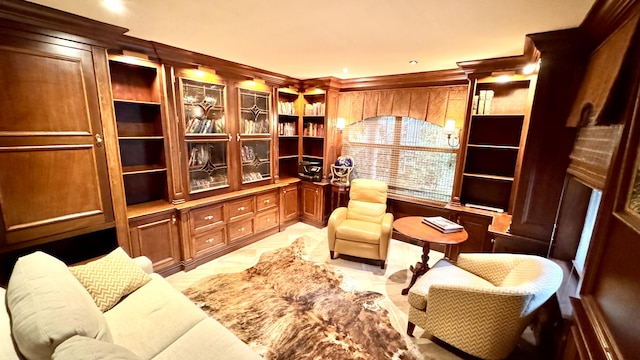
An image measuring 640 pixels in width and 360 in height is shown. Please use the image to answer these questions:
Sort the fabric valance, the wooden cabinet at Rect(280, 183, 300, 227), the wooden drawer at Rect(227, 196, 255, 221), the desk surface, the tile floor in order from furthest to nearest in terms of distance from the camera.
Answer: the wooden cabinet at Rect(280, 183, 300, 227), the wooden drawer at Rect(227, 196, 255, 221), the fabric valance, the desk surface, the tile floor

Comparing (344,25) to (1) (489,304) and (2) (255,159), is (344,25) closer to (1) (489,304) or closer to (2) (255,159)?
(1) (489,304)

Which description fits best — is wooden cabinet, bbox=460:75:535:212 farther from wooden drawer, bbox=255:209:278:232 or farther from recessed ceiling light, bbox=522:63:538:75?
wooden drawer, bbox=255:209:278:232

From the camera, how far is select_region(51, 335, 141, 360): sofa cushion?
0.98 m

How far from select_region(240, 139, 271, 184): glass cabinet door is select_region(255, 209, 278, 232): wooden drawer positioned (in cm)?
53

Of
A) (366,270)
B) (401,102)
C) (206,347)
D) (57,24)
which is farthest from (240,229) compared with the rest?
(401,102)

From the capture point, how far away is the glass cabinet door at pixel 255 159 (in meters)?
3.73

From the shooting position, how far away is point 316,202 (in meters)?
4.33

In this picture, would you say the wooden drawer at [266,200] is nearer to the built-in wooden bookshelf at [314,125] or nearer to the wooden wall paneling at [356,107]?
the built-in wooden bookshelf at [314,125]

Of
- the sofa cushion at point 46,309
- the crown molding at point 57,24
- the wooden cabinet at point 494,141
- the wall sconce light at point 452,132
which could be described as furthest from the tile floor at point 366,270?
the crown molding at point 57,24

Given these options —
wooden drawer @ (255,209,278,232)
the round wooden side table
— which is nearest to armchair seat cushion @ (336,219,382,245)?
the round wooden side table

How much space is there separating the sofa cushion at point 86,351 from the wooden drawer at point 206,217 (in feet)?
6.50

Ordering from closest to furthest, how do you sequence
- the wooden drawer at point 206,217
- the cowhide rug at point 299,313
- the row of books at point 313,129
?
the cowhide rug at point 299,313, the wooden drawer at point 206,217, the row of books at point 313,129

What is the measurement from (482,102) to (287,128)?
110 inches

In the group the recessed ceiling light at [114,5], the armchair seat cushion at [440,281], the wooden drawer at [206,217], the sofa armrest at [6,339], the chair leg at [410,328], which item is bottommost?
the chair leg at [410,328]
